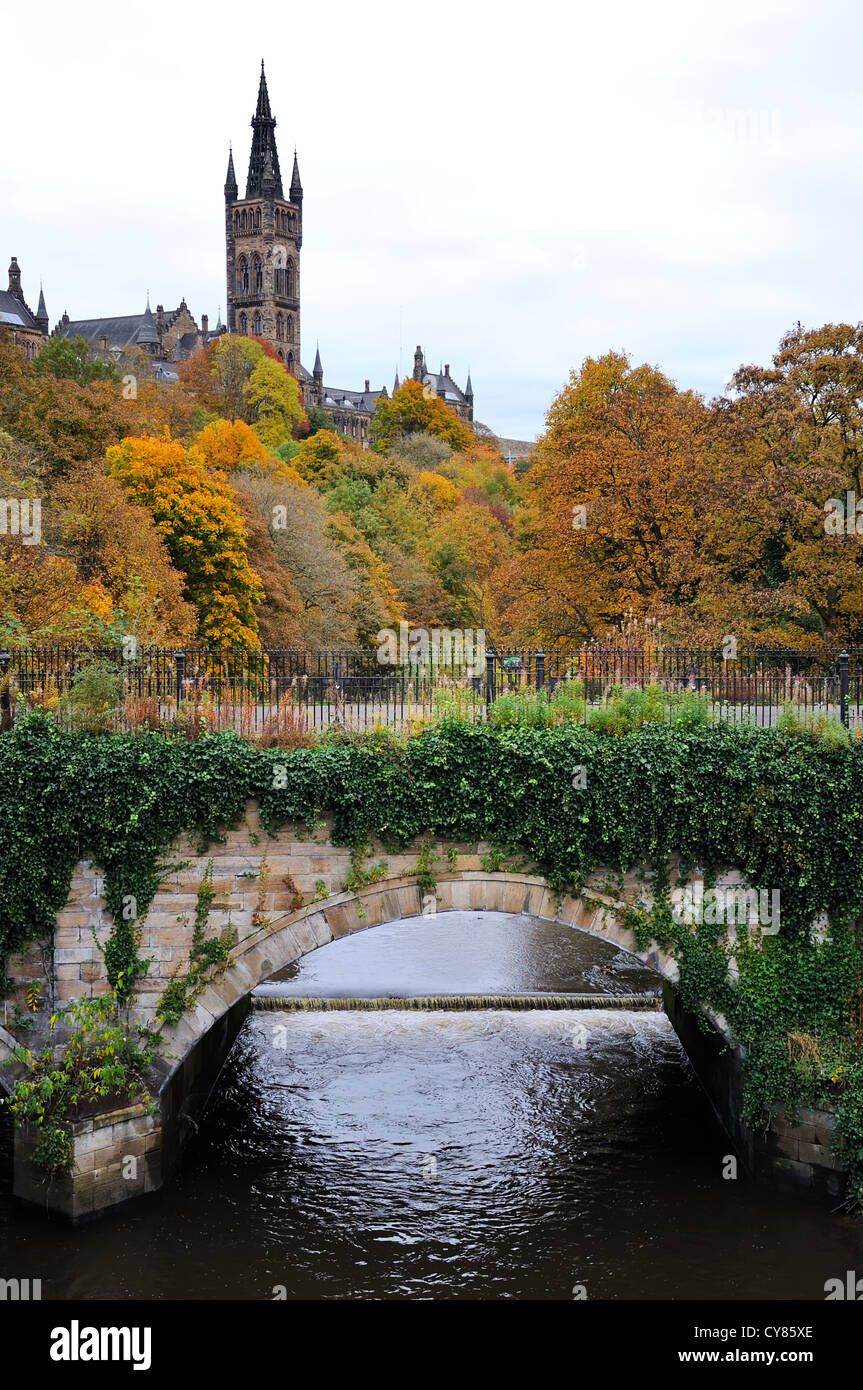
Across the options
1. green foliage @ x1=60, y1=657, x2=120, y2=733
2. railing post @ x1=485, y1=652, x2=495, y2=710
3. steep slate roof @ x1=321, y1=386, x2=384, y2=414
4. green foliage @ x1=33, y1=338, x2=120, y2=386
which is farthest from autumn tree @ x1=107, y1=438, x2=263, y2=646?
steep slate roof @ x1=321, y1=386, x2=384, y2=414

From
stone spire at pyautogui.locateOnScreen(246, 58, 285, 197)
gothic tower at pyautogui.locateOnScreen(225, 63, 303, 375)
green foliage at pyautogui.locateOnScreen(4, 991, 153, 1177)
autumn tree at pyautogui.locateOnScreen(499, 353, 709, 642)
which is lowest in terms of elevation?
green foliage at pyautogui.locateOnScreen(4, 991, 153, 1177)

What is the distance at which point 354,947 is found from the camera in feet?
72.6

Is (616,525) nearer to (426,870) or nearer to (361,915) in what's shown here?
(426,870)

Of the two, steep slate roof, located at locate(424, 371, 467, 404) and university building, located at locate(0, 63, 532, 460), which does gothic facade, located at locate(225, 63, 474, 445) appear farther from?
steep slate roof, located at locate(424, 371, 467, 404)

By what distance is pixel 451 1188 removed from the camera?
500 inches

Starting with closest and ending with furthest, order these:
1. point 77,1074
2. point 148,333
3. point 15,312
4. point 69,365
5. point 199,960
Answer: point 77,1074 → point 199,960 → point 69,365 → point 15,312 → point 148,333

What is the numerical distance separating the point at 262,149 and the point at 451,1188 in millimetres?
121481

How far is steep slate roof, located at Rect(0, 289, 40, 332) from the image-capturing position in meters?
87.1

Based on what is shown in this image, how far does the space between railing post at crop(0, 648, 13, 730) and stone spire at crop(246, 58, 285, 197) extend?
113907mm

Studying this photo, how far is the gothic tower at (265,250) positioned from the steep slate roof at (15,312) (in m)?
27.2

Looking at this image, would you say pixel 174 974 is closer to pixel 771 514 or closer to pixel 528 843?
pixel 528 843

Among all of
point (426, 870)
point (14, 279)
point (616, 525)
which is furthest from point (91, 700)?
point (14, 279)

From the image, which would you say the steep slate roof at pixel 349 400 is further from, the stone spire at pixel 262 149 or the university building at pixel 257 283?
the stone spire at pixel 262 149

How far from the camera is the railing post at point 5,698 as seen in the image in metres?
12.1
